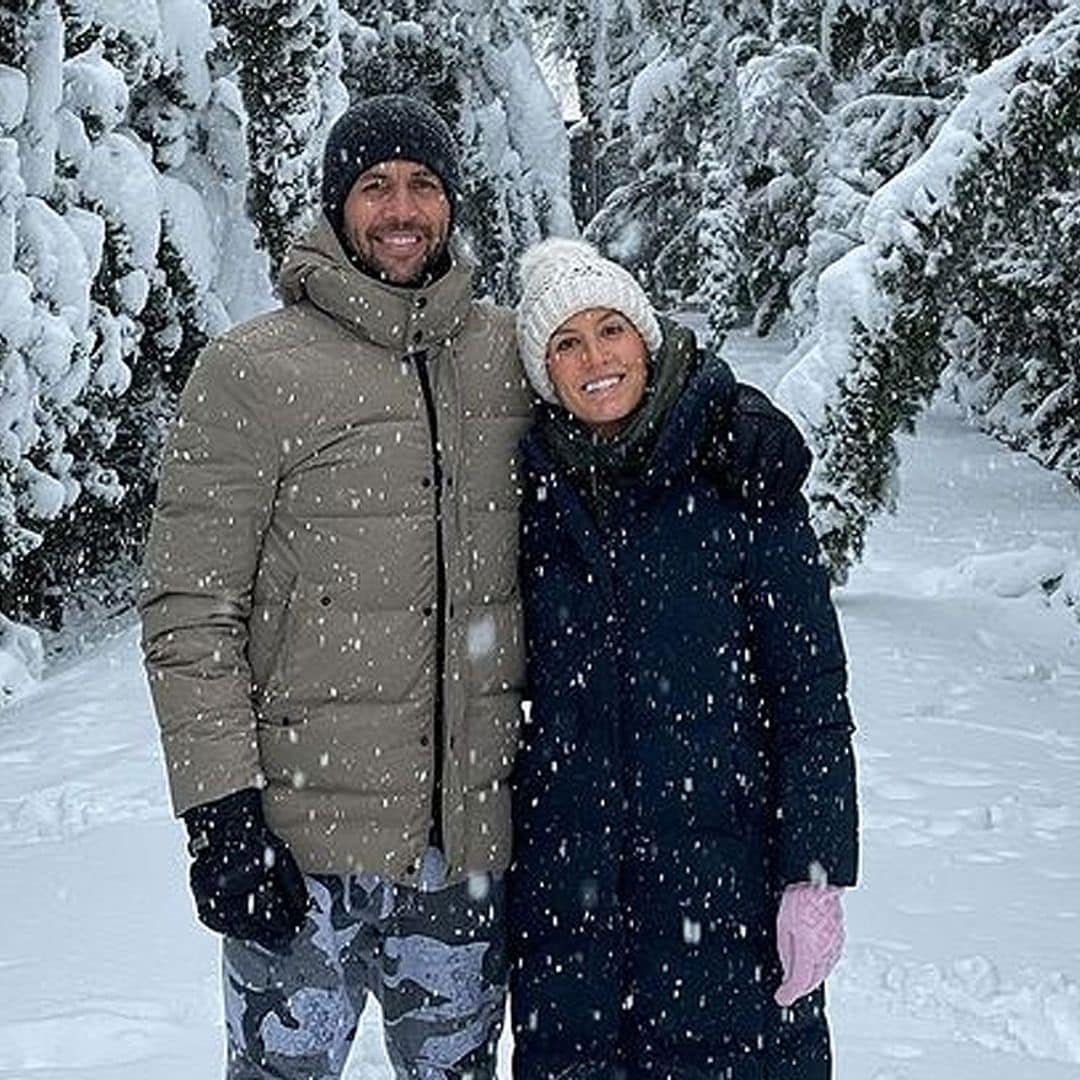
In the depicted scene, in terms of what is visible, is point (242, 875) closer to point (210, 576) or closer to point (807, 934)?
point (210, 576)

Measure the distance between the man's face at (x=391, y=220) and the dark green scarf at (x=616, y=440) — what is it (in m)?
0.35

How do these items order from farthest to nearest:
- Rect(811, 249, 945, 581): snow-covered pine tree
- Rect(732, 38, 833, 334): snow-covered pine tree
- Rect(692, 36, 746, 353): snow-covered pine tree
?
Rect(692, 36, 746, 353): snow-covered pine tree → Rect(732, 38, 833, 334): snow-covered pine tree → Rect(811, 249, 945, 581): snow-covered pine tree

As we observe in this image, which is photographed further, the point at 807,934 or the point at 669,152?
the point at 669,152

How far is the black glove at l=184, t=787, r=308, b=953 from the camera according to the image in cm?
256

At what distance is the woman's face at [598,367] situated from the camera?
273cm

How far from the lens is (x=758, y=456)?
266 cm

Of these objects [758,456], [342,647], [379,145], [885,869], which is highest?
[379,145]

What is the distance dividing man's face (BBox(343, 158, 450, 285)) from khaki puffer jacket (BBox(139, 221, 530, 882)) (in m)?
0.04

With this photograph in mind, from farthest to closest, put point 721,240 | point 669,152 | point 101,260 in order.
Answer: point 669,152, point 721,240, point 101,260

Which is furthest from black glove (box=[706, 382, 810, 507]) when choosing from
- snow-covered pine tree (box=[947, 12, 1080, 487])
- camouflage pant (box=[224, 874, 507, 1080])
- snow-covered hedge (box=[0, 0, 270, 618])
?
snow-covered hedge (box=[0, 0, 270, 618])

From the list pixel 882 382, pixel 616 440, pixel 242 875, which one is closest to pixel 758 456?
pixel 616 440

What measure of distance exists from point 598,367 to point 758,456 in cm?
30

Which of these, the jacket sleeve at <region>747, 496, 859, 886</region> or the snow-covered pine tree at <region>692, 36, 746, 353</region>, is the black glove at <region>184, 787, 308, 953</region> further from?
the snow-covered pine tree at <region>692, 36, 746, 353</region>

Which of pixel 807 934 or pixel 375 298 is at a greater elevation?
pixel 375 298
